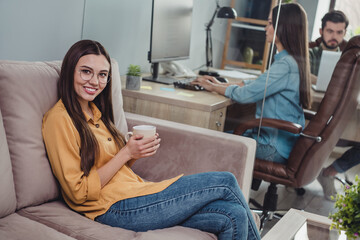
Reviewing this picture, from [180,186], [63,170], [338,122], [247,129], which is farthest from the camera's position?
[247,129]

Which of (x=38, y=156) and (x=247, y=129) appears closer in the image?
(x=38, y=156)

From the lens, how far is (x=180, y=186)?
1577 mm

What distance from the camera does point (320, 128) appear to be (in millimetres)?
2385

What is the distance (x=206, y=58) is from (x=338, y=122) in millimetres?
835

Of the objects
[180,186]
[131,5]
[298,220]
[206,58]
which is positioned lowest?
[298,220]

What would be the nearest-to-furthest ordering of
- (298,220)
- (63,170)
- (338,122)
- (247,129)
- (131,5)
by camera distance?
1. (63,170)
2. (298,220)
3. (338,122)
4. (247,129)
5. (131,5)

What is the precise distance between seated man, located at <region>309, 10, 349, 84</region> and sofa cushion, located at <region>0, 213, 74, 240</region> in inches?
66.8

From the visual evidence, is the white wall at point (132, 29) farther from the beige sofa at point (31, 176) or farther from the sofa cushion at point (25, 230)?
the sofa cushion at point (25, 230)

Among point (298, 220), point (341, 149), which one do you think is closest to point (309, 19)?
point (341, 149)

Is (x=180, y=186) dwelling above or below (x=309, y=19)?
below

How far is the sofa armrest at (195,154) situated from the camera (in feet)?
6.49

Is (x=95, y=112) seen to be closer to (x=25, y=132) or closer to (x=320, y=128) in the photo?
(x=25, y=132)

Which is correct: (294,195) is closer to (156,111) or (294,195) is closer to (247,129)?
(247,129)

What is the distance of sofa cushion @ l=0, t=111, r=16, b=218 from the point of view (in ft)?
4.44
